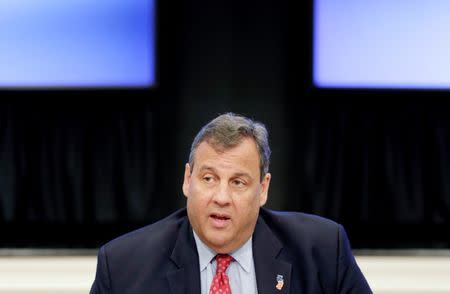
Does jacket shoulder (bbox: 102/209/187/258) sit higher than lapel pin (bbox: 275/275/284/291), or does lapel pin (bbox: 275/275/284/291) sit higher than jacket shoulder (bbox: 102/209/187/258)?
jacket shoulder (bbox: 102/209/187/258)

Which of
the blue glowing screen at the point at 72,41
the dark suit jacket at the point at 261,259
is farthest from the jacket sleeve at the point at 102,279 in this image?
the blue glowing screen at the point at 72,41

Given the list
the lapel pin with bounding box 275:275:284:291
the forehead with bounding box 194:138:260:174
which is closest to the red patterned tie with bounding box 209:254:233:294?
the lapel pin with bounding box 275:275:284:291

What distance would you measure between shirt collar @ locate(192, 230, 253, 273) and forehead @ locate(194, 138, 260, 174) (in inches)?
7.3

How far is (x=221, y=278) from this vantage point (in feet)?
5.38

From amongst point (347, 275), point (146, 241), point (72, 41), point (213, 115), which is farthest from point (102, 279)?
point (213, 115)

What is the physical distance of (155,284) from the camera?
162 cm

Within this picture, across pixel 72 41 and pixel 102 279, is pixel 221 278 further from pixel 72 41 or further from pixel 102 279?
pixel 72 41

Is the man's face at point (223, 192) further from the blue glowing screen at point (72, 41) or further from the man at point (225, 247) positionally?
the blue glowing screen at point (72, 41)

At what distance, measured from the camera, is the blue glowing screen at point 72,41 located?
13.2ft

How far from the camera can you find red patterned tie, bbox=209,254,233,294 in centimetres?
161

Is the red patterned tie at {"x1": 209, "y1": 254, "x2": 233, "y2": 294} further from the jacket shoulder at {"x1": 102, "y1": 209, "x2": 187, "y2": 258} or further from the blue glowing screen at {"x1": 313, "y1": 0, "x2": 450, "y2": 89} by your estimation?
the blue glowing screen at {"x1": 313, "y1": 0, "x2": 450, "y2": 89}

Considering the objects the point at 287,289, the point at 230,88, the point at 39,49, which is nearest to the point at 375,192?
the point at 230,88

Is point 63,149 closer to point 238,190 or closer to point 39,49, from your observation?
point 39,49

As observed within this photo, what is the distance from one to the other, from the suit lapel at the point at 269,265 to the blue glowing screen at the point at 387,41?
2.47 meters
